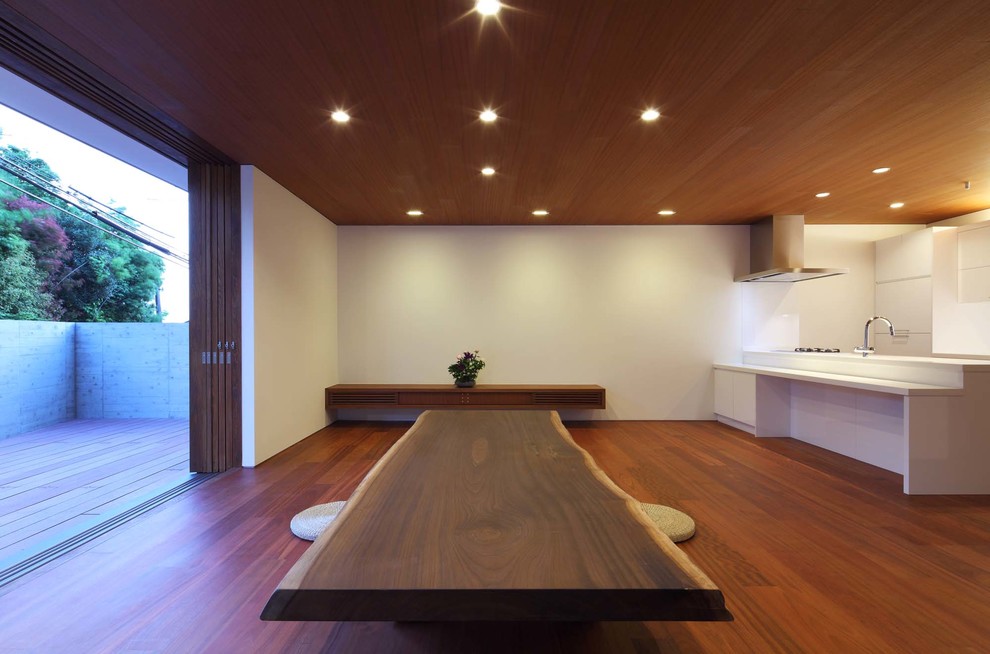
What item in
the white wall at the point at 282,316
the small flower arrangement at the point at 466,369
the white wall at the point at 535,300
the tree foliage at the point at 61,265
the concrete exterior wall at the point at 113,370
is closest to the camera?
the white wall at the point at 282,316

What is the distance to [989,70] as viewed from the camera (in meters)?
2.47

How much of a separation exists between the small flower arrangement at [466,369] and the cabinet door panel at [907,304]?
5021 mm

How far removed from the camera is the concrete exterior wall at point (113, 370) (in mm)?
5816

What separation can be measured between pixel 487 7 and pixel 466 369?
411 cm

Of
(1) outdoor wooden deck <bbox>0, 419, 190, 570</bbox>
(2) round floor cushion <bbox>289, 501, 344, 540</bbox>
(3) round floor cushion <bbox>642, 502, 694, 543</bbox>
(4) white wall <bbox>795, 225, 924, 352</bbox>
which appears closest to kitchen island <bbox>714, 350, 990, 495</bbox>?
(4) white wall <bbox>795, 225, 924, 352</bbox>

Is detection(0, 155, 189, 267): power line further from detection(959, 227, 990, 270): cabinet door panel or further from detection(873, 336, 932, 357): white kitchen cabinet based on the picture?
detection(959, 227, 990, 270): cabinet door panel

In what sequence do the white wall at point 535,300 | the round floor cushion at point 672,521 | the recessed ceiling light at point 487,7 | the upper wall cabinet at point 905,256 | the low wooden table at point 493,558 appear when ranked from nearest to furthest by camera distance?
the low wooden table at point 493,558
the recessed ceiling light at point 487,7
the round floor cushion at point 672,521
the upper wall cabinet at point 905,256
the white wall at point 535,300

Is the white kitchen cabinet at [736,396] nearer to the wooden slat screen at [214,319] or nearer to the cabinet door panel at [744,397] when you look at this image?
the cabinet door panel at [744,397]

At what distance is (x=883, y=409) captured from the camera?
3.81 metres

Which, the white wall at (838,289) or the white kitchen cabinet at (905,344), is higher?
the white wall at (838,289)

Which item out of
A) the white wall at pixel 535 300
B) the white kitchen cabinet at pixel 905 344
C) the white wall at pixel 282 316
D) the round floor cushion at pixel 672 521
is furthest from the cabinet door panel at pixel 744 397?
the white wall at pixel 282 316

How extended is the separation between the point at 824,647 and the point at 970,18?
2.69 meters

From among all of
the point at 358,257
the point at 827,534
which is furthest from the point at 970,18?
the point at 358,257

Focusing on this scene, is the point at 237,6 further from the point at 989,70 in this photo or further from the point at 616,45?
the point at 989,70
